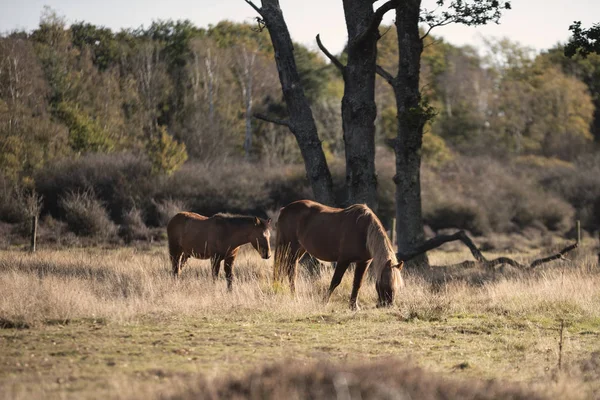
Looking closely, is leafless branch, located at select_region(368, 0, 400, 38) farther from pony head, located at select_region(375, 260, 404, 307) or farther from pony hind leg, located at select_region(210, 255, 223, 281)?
pony head, located at select_region(375, 260, 404, 307)

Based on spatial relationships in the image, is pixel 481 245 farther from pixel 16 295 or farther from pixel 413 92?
A: pixel 16 295

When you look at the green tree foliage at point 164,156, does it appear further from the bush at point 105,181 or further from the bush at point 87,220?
the bush at point 87,220

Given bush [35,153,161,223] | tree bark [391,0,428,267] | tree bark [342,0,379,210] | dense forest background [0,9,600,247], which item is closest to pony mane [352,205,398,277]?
tree bark [342,0,379,210]

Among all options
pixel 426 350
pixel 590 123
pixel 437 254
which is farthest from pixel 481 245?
pixel 590 123

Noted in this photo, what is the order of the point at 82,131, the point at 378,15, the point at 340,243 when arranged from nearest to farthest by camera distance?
the point at 340,243 < the point at 378,15 < the point at 82,131

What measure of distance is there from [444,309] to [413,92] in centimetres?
780

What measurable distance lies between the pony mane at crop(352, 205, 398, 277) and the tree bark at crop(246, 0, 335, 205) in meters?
Result: 5.17

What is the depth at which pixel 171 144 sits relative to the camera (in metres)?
34.2

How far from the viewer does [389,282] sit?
11516 mm

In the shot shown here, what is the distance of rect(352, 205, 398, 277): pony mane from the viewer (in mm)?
11469

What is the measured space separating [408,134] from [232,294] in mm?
7916

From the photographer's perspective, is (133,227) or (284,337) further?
(133,227)

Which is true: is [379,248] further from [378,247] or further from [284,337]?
[284,337]

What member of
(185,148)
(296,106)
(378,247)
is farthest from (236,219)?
(185,148)
